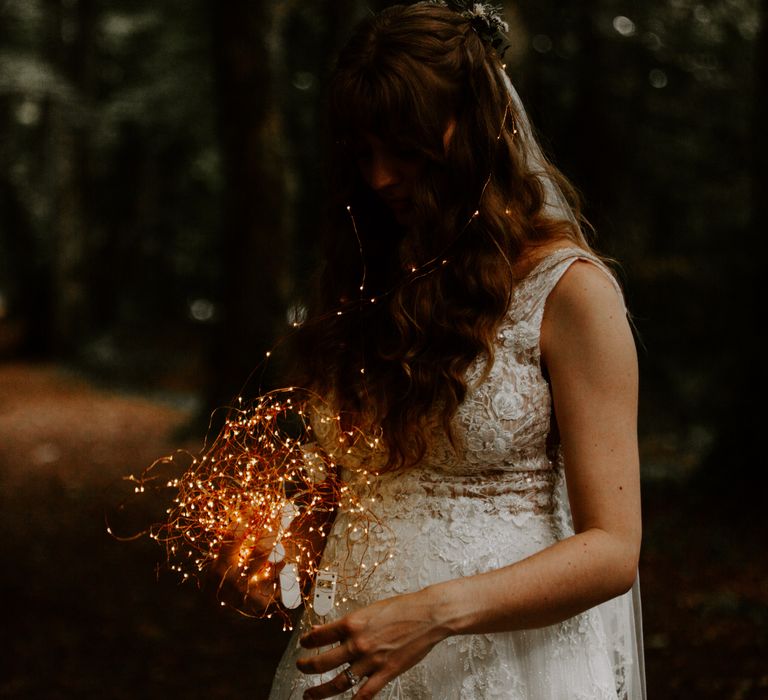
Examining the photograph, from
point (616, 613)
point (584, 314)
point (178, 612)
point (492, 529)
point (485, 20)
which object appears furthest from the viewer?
point (178, 612)

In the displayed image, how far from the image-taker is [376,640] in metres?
1.66

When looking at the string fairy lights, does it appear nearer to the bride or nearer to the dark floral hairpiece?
the bride

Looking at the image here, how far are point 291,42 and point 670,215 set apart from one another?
8175 mm

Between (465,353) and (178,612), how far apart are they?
5849mm

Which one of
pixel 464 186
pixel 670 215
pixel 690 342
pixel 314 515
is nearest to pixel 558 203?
pixel 464 186

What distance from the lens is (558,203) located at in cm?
239

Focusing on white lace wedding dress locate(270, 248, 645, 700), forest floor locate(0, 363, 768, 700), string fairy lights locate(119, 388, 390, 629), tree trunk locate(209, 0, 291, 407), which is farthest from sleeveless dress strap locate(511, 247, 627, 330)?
tree trunk locate(209, 0, 291, 407)

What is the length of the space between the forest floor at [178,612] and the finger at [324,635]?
8.46 ft

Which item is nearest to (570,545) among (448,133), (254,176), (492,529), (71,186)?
(492,529)

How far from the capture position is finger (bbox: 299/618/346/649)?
5.46 feet

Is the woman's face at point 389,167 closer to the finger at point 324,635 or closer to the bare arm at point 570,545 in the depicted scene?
the bare arm at point 570,545

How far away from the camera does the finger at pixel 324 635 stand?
65.5 inches

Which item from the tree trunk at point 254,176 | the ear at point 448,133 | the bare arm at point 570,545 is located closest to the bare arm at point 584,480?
the bare arm at point 570,545

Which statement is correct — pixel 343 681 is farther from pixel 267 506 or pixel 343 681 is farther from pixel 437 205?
pixel 437 205
